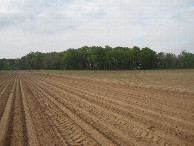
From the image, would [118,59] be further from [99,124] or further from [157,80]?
[99,124]

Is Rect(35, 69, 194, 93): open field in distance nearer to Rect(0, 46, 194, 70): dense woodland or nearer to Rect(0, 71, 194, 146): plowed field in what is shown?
Rect(0, 71, 194, 146): plowed field

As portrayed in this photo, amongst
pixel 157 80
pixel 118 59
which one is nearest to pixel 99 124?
pixel 157 80

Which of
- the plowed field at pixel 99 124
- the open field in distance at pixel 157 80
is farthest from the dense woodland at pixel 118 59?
the plowed field at pixel 99 124

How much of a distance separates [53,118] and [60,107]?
186 centimetres

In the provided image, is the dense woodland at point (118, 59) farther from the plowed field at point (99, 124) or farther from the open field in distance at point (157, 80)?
the plowed field at point (99, 124)

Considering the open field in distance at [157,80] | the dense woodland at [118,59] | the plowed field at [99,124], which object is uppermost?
the dense woodland at [118,59]

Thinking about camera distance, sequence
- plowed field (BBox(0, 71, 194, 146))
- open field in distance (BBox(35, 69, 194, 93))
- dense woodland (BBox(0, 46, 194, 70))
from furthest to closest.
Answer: dense woodland (BBox(0, 46, 194, 70))
open field in distance (BBox(35, 69, 194, 93))
plowed field (BBox(0, 71, 194, 146))

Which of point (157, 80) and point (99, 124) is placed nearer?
point (99, 124)

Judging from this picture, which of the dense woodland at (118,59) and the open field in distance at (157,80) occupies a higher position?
the dense woodland at (118,59)

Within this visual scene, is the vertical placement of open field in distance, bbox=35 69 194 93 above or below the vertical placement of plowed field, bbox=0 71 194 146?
above

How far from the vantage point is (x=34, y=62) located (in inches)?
4744

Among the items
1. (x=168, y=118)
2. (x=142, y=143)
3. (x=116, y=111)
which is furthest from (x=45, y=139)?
(x=168, y=118)

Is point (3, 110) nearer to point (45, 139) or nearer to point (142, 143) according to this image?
point (45, 139)

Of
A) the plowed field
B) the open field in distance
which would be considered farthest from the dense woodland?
the plowed field
